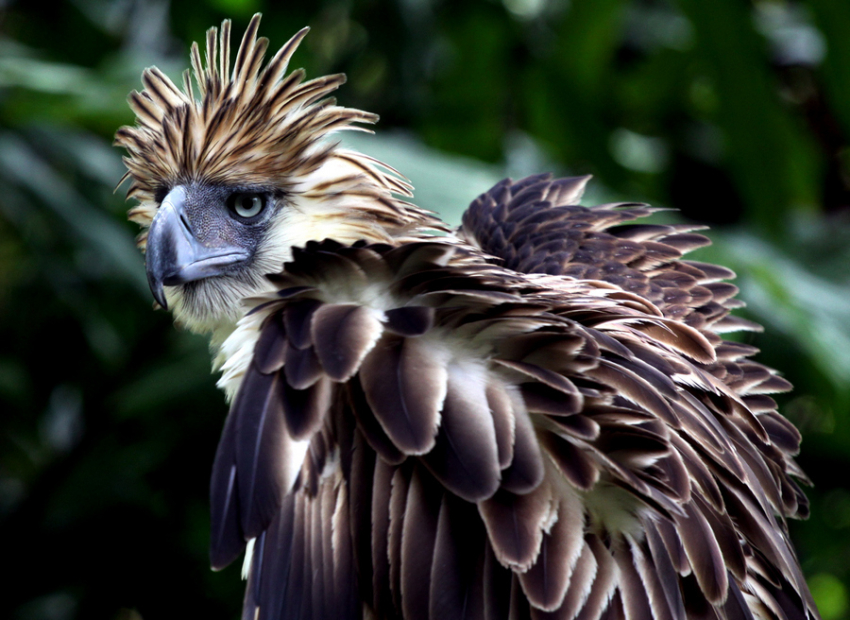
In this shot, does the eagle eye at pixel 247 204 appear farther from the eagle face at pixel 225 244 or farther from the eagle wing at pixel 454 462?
the eagle wing at pixel 454 462

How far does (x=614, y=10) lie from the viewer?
4695 millimetres

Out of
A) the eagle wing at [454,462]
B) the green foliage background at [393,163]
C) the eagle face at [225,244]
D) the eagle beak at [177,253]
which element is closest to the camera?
the eagle wing at [454,462]

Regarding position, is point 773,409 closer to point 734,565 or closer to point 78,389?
point 734,565

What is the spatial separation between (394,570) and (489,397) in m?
0.33

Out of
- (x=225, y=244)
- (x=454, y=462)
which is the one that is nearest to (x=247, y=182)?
(x=225, y=244)

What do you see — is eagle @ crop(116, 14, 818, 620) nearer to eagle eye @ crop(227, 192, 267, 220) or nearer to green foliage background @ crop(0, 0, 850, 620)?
eagle eye @ crop(227, 192, 267, 220)

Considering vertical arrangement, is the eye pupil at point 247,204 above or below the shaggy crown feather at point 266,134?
below

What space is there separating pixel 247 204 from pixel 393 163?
1035mm

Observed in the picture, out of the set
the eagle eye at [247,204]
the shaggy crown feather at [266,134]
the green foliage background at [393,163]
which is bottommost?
the green foliage background at [393,163]

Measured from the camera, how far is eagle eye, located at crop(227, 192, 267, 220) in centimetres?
225

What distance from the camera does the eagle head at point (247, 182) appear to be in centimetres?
216

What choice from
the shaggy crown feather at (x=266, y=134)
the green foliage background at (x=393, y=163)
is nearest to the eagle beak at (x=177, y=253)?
the shaggy crown feather at (x=266, y=134)

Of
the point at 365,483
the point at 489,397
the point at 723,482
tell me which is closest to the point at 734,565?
the point at 723,482

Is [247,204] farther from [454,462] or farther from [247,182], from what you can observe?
[454,462]
